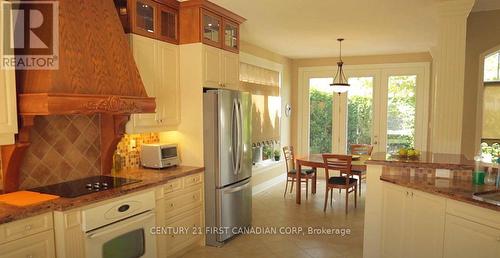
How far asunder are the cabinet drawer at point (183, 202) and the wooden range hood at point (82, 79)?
95 centimetres

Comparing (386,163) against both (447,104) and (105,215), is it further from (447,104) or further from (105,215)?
(105,215)

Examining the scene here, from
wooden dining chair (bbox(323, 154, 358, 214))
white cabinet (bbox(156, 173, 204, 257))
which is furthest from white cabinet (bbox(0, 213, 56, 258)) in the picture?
wooden dining chair (bbox(323, 154, 358, 214))

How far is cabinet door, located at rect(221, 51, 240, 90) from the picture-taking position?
423 centimetres

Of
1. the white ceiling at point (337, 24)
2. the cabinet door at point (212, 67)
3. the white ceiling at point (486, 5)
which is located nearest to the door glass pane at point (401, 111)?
the white ceiling at point (337, 24)

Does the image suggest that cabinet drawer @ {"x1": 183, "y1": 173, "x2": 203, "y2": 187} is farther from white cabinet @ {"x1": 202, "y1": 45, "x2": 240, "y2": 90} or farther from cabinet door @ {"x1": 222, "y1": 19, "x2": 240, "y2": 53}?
cabinet door @ {"x1": 222, "y1": 19, "x2": 240, "y2": 53}

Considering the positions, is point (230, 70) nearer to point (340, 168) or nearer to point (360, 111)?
point (340, 168)

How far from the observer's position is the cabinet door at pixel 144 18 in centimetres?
331

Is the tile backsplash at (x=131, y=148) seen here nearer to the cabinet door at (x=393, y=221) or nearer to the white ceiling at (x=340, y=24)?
the white ceiling at (x=340, y=24)

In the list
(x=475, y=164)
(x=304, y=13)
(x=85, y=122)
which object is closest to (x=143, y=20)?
(x=85, y=122)

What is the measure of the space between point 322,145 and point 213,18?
4.54 metres

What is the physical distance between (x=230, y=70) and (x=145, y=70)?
1213mm

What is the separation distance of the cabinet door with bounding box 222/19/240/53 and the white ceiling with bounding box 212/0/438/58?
20 centimetres

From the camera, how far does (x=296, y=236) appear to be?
4215 millimetres

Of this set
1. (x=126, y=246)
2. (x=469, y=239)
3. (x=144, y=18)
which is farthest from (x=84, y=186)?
(x=469, y=239)
